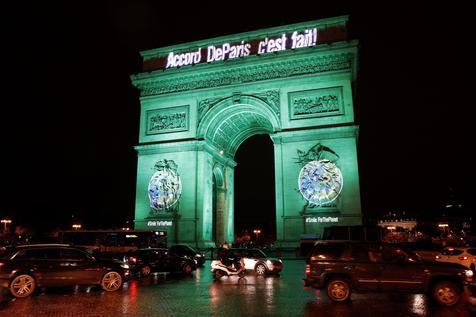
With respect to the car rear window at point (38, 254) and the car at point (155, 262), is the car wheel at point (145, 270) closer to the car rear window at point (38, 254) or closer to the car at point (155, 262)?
the car at point (155, 262)

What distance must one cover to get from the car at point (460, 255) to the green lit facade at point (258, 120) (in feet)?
34.5

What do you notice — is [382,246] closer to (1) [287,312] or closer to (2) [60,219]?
(1) [287,312]

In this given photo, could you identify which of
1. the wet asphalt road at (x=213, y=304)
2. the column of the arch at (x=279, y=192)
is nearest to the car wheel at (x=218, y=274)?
the wet asphalt road at (x=213, y=304)

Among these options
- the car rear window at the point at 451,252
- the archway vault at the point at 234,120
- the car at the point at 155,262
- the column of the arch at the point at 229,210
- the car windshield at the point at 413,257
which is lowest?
the car at the point at 155,262

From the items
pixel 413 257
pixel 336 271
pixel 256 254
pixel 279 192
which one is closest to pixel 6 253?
pixel 336 271

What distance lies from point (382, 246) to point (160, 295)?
20.9 feet

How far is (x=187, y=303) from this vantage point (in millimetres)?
9633

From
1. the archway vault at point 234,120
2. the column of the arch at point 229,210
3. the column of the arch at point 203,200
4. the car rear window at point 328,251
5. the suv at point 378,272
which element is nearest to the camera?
the suv at point 378,272

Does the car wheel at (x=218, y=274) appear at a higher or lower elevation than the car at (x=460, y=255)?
lower

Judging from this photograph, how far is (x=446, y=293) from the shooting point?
9680 mm

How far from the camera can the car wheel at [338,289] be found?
10047mm

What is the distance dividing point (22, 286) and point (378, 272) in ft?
32.5

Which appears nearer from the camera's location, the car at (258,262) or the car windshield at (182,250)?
the car at (258,262)

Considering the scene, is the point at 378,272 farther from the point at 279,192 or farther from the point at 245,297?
the point at 279,192
